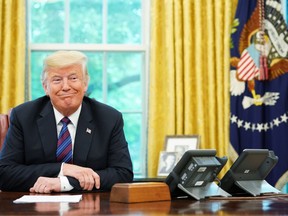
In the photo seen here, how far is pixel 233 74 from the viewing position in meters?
4.97

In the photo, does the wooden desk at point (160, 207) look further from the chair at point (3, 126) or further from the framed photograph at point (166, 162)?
the framed photograph at point (166, 162)

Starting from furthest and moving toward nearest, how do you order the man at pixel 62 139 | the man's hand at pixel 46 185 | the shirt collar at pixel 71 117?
the shirt collar at pixel 71 117 < the man at pixel 62 139 < the man's hand at pixel 46 185

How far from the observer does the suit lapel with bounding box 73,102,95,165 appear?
9.28ft

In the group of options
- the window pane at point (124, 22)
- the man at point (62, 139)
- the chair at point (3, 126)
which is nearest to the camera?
the man at point (62, 139)

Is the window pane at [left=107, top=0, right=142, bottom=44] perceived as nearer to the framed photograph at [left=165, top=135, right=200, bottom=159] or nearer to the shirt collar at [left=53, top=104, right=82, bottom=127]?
the framed photograph at [left=165, top=135, right=200, bottom=159]

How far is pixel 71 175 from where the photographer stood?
2605 millimetres

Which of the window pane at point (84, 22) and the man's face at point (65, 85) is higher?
the window pane at point (84, 22)

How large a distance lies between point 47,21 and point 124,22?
71 cm

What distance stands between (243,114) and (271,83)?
362mm

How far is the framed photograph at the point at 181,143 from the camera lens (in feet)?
15.6

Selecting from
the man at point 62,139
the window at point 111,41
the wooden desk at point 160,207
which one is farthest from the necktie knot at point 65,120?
the window at point 111,41

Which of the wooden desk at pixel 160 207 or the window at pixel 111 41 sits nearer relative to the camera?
the wooden desk at pixel 160 207

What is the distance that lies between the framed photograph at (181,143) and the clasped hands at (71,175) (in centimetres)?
216

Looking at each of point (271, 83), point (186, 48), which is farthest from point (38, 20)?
point (271, 83)
